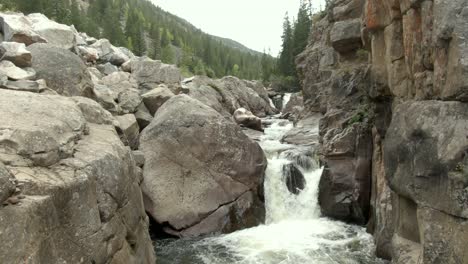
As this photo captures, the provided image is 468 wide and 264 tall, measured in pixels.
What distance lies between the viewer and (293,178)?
65.7 ft

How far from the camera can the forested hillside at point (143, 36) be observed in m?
59.5

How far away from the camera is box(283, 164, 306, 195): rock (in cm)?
1975

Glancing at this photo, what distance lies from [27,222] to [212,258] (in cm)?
794

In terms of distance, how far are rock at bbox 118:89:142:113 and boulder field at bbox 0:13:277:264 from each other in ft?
0.18

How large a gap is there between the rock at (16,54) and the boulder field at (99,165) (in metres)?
0.04

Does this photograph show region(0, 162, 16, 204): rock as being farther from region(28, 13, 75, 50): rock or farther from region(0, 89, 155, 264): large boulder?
region(28, 13, 75, 50): rock

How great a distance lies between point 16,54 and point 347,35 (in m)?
16.5

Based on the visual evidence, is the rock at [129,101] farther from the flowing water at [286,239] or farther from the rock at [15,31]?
the flowing water at [286,239]

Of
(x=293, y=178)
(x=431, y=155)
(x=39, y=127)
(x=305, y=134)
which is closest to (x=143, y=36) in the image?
(x=305, y=134)

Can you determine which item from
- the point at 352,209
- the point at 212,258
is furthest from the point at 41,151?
the point at 352,209

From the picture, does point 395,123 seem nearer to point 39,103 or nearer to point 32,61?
point 39,103

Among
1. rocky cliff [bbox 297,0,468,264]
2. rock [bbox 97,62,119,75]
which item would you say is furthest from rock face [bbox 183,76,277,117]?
rocky cliff [bbox 297,0,468,264]

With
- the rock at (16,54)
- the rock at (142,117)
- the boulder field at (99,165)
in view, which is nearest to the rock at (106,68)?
the boulder field at (99,165)

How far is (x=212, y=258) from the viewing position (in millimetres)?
14102
